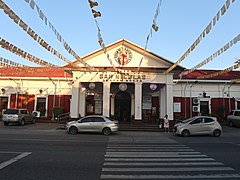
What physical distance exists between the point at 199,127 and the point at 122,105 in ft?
→ 35.6

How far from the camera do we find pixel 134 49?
22.4m

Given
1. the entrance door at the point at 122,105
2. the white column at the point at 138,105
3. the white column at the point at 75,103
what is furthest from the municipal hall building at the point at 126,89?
the white column at the point at 138,105

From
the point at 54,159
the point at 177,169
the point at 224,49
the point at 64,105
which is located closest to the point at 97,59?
the point at 64,105

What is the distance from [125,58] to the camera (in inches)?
873

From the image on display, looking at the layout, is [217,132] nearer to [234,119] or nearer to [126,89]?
[234,119]

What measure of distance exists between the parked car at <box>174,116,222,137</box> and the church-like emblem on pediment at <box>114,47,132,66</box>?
8.76 meters

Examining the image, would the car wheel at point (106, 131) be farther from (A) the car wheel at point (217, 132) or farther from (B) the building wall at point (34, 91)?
(B) the building wall at point (34, 91)

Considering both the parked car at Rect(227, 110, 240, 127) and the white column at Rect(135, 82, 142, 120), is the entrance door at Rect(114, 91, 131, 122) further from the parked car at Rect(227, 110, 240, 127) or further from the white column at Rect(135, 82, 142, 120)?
the parked car at Rect(227, 110, 240, 127)

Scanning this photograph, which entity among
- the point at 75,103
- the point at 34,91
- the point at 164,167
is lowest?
the point at 164,167

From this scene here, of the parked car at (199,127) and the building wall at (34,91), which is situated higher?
the building wall at (34,91)

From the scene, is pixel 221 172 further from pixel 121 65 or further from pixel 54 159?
pixel 121 65

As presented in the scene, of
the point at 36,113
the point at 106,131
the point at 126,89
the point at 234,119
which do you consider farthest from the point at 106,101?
the point at 234,119

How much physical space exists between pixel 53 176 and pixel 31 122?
68.1 feet

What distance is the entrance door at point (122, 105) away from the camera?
25.6 m
